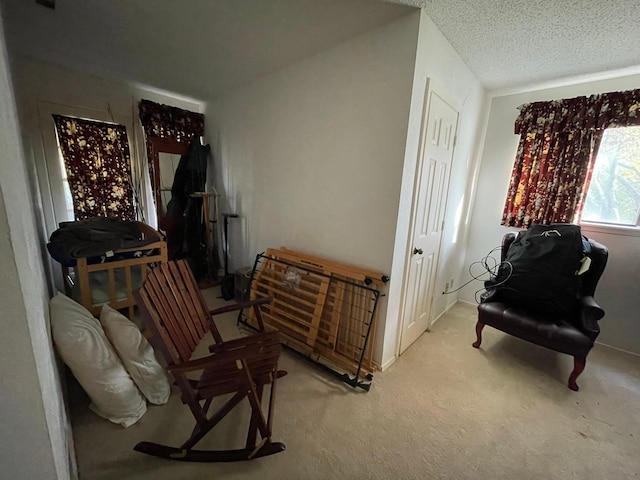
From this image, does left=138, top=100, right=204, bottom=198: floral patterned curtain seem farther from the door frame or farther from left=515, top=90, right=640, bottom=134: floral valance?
left=515, top=90, right=640, bottom=134: floral valance

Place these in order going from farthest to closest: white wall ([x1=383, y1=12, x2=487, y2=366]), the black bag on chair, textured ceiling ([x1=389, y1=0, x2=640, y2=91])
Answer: the black bag on chair, white wall ([x1=383, y1=12, x2=487, y2=366]), textured ceiling ([x1=389, y1=0, x2=640, y2=91])

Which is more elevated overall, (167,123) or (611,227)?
(167,123)

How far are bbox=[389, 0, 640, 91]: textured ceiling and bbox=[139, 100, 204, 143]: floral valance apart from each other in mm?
2900

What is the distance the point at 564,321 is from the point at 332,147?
2.27 meters

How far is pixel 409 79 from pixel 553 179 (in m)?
1.94

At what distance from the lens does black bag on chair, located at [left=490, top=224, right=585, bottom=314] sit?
79.2 inches

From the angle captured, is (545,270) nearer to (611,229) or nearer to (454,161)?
(611,229)

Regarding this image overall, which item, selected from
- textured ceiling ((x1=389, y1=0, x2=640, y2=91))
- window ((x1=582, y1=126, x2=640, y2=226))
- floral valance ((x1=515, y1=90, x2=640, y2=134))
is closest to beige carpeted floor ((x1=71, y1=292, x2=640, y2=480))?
window ((x1=582, y1=126, x2=640, y2=226))

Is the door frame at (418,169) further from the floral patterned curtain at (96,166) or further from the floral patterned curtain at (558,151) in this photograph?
the floral patterned curtain at (96,166)

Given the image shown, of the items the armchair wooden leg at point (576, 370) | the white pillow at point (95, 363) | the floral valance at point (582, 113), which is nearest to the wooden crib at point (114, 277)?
the white pillow at point (95, 363)

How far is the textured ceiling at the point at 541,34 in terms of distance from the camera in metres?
1.37

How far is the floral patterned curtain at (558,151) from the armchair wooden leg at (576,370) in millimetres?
1294

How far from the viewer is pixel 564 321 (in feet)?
6.43

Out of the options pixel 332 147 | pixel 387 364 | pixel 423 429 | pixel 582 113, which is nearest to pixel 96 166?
pixel 332 147
